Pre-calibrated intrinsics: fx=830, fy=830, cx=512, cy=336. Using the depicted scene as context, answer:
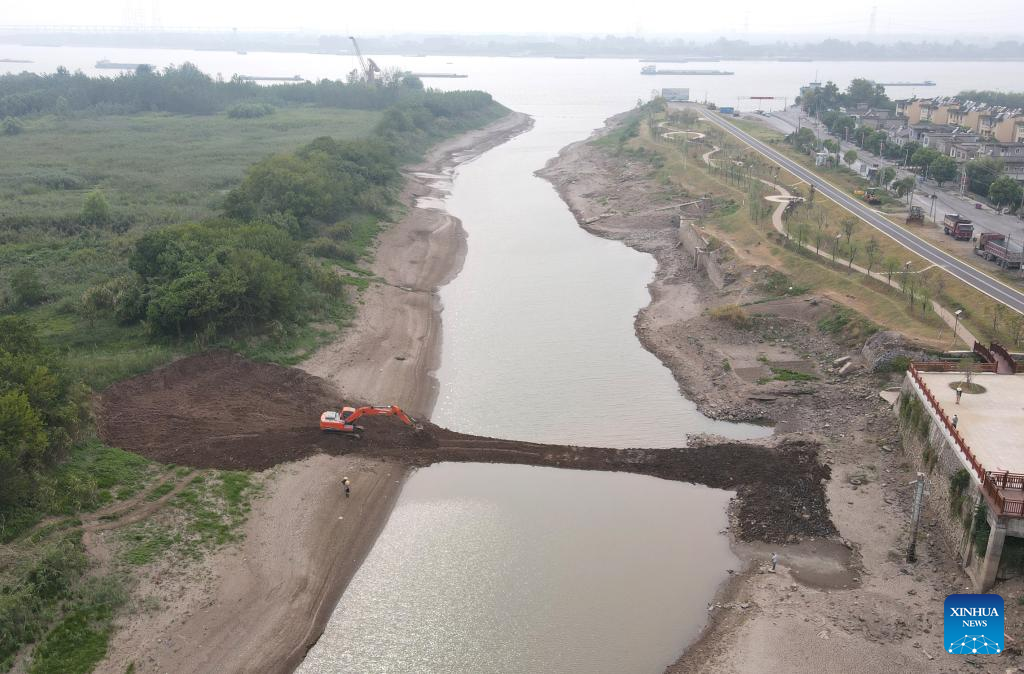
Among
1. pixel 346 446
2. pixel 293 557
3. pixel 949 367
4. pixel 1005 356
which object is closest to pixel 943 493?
pixel 949 367

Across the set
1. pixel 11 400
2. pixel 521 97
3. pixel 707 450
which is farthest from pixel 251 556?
pixel 521 97

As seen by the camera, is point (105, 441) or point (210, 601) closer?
point (210, 601)

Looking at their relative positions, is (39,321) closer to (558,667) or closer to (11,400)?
(11,400)

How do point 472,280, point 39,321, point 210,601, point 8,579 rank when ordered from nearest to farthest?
1. point 8,579
2. point 210,601
3. point 39,321
4. point 472,280

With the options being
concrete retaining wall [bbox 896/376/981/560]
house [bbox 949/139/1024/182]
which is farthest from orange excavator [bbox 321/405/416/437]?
house [bbox 949/139/1024/182]

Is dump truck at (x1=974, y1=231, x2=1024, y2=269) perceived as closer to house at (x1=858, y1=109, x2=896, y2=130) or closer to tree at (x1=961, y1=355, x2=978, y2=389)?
tree at (x1=961, y1=355, x2=978, y2=389)
